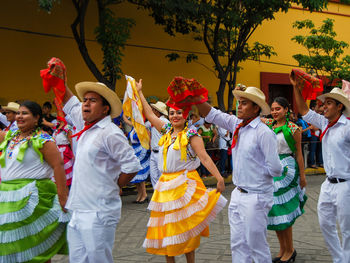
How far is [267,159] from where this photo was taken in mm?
4457

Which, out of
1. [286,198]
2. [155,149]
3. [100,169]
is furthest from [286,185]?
[155,149]

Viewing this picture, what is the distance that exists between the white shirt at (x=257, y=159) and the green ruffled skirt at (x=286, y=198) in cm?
137

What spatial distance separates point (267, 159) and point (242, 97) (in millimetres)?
721

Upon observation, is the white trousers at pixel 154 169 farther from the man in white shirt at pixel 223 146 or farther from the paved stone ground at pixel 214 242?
the man in white shirt at pixel 223 146

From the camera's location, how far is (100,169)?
3.87 m

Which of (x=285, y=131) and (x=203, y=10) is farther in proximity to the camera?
(x=203, y=10)

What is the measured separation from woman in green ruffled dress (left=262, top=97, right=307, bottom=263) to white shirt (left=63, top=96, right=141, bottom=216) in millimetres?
2663

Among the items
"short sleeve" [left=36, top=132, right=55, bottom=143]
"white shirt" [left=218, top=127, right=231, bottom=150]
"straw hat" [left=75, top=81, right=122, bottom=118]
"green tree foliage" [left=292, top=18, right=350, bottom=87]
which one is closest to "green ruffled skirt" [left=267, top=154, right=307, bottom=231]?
"straw hat" [left=75, top=81, right=122, bottom=118]

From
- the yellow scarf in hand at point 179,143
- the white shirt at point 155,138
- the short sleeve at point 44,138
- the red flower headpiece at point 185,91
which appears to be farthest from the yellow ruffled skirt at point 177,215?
the white shirt at point 155,138

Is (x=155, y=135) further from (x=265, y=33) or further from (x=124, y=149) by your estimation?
(x=265, y=33)

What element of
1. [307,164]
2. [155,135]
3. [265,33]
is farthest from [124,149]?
[265,33]

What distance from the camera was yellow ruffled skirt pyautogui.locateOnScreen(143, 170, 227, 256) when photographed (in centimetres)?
496

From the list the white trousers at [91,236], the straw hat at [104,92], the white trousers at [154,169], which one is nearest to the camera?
the white trousers at [91,236]

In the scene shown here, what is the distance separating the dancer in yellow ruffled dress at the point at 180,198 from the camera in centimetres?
498
